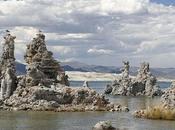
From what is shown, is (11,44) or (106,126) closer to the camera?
(106,126)

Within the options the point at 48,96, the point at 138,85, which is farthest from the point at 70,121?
the point at 138,85

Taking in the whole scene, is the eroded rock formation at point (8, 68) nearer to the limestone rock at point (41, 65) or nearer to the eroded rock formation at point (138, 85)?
the limestone rock at point (41, 65)

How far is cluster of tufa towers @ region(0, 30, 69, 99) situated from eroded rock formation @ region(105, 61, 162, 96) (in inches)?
2895

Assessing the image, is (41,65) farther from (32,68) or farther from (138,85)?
(138,85)

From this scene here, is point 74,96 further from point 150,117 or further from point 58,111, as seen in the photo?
point 150,117

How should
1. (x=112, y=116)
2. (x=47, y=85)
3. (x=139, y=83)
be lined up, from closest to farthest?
(x=112, y=116), (x=47, y=85), (x=139, y=83)

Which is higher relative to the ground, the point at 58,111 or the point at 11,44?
the point at 11,44

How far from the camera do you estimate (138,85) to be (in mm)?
178000

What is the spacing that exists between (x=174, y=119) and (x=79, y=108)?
20.5 m

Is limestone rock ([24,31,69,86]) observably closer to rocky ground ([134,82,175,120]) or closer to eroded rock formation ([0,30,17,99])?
eroded rock formation ([0,30,17,99])

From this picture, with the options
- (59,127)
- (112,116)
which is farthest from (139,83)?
(59,127)

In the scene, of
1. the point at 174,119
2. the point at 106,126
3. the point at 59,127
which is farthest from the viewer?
the point at 174,119

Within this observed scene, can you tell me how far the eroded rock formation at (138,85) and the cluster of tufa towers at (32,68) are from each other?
73538 mm

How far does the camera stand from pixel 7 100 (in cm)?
9431
